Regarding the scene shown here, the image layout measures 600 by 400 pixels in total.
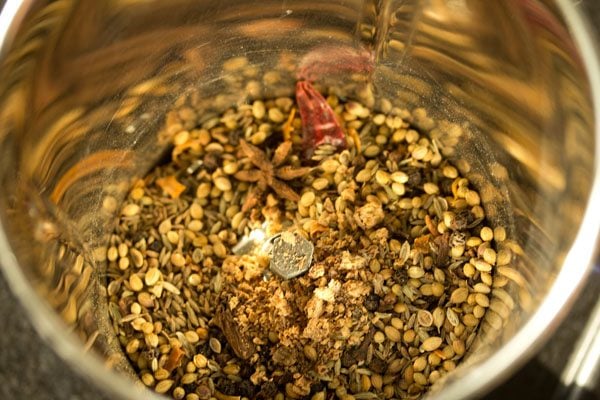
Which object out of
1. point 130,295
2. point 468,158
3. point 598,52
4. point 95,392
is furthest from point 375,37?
point 95,392

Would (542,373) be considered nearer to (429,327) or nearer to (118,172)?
(429,327)

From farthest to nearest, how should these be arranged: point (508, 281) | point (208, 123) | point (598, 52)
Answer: point (208, 123)
point (508, 281)
point (598, 52)

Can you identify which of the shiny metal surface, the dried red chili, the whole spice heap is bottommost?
the whole spice heap

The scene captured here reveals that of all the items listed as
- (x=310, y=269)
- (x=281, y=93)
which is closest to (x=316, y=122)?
(x=281, y=93)

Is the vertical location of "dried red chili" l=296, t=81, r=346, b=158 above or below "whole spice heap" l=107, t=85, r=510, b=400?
above

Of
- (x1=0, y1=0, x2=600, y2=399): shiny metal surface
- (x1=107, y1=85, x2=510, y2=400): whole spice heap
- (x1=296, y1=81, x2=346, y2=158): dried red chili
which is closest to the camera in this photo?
(x1=0, y1=0, x2=600, y2=399): shiny metal surface

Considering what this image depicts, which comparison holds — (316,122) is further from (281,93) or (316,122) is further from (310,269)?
(310,269)
